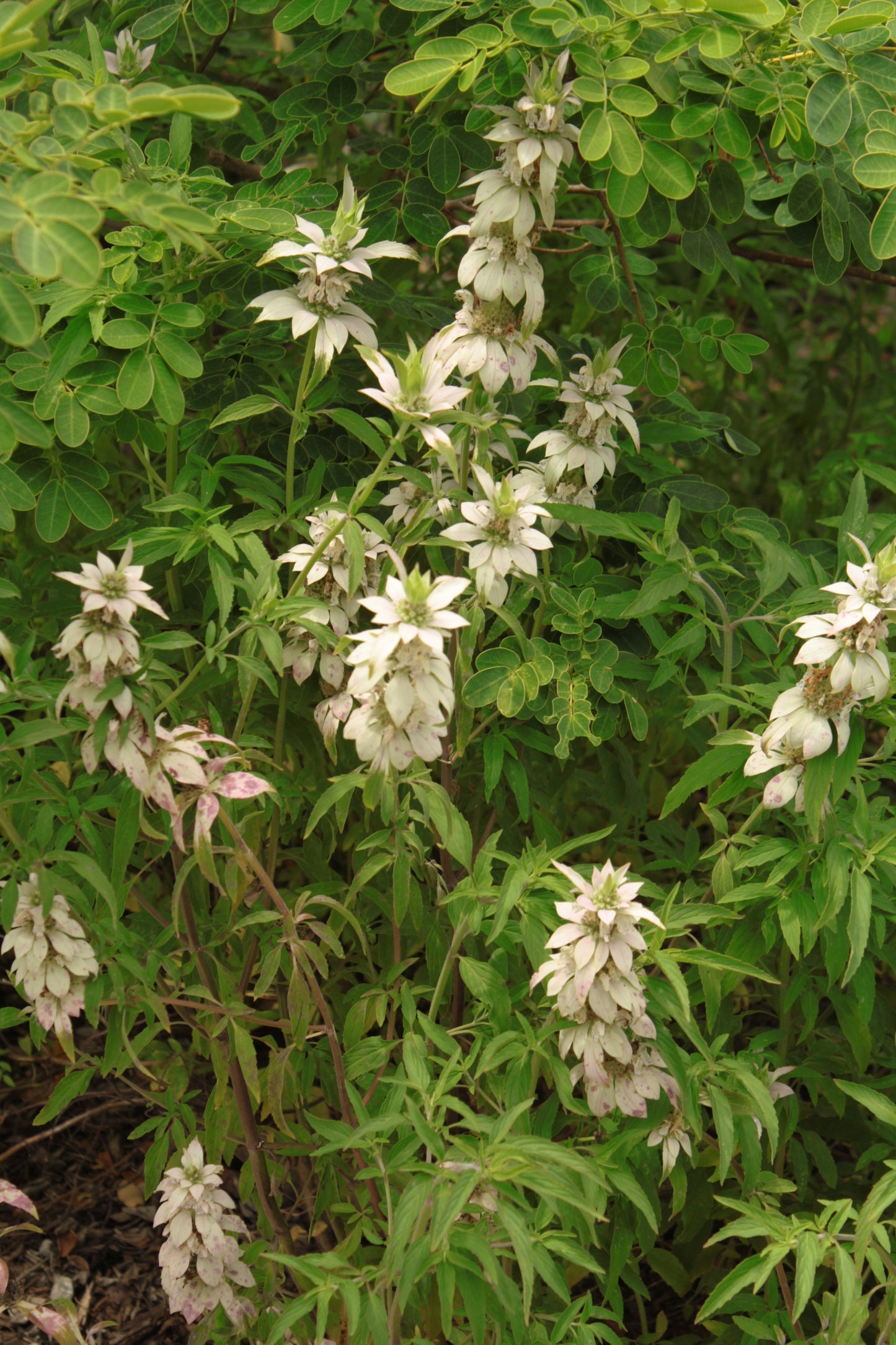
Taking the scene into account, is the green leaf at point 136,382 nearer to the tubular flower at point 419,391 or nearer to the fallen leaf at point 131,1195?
the tubular flower at point 419,391

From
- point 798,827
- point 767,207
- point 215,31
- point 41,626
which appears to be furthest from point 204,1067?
point 767,207

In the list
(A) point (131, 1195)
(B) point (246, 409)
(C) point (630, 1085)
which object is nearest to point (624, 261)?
(B) point (246, 409)

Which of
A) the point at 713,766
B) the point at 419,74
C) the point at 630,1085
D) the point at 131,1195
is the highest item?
the point at 419,74

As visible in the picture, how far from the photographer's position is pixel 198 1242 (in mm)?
1976

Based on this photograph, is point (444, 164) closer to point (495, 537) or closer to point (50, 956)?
point (495, 537)

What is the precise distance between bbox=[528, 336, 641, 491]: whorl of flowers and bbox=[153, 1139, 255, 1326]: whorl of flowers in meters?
1.24

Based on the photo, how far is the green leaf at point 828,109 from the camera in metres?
1.87

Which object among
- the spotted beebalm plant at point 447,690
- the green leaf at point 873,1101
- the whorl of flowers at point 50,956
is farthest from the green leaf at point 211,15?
the green leaf at point 873,1101

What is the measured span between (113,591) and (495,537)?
0.56 metres

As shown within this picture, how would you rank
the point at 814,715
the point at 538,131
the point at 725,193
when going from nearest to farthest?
the point at 814,715 → the point at 538,131 → the point at 725,193

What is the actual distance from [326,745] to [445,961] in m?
0.36

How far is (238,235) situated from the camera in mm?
2006

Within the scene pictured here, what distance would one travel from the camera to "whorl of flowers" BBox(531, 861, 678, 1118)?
156 centimetres

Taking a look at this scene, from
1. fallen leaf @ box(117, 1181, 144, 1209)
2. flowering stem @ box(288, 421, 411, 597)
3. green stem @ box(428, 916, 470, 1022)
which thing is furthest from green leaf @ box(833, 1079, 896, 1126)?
fallen leaf @ box(117, 1181, 144, 1209)
